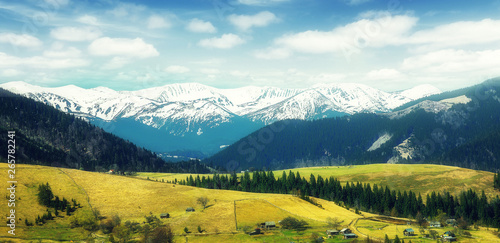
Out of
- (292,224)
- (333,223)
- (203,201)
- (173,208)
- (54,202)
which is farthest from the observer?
(203,201)

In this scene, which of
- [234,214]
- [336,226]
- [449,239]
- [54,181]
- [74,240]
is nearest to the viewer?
[74,240]

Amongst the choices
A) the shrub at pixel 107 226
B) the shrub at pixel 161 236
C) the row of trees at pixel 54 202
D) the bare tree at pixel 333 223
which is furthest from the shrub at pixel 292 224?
the row of trees at pixel 54 202

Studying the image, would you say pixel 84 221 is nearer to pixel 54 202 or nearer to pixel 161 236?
pixel 54 202

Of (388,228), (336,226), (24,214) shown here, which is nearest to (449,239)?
(388,228)

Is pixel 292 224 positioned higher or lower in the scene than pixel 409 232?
higher

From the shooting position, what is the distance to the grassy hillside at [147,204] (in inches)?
4365

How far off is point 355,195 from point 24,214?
160 m

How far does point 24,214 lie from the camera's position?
108375 mm

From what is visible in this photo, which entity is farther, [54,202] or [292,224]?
[292,224]

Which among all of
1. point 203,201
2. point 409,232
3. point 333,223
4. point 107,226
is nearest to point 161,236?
point 107,226

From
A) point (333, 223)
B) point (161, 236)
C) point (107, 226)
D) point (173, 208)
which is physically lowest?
point (333, 223)

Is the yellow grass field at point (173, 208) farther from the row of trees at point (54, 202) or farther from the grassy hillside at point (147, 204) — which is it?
the row of trees at point (54, 202)

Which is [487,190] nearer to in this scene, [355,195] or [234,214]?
[355,195]

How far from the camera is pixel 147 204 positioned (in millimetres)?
135125
